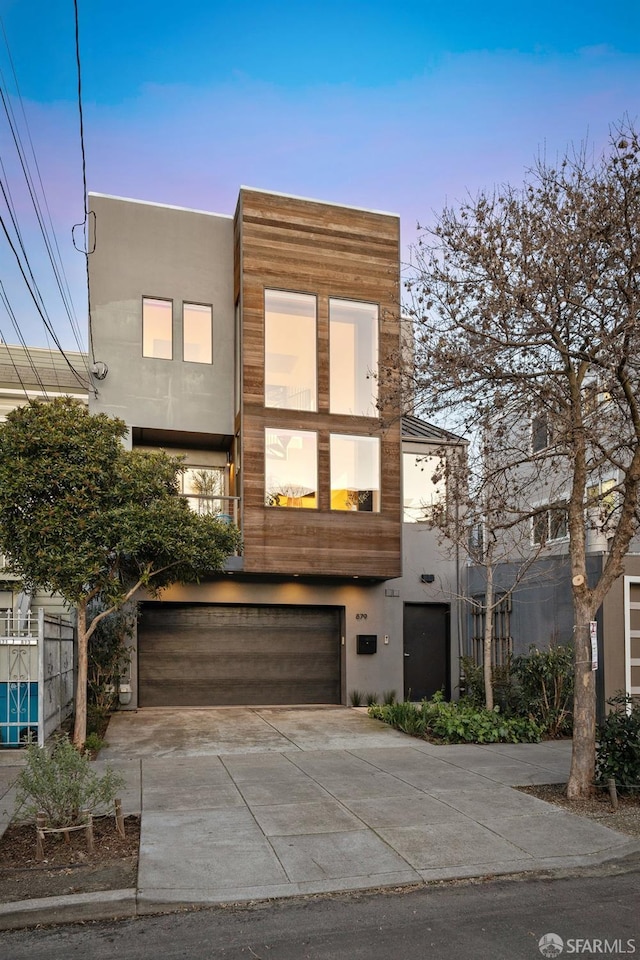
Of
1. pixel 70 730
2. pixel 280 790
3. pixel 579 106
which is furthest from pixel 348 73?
pixel 70 730

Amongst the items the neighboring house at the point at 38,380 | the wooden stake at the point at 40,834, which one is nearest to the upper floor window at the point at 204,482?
the neighboring house at the point at 38,380

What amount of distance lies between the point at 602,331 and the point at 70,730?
32.8 feet

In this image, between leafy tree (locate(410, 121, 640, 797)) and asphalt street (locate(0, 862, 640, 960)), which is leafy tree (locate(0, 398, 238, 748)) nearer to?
leafy tree (locate(410, 121, 640, 797))

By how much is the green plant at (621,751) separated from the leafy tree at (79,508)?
6102 millimetres

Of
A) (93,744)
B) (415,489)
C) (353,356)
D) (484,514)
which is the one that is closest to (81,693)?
(93,744)

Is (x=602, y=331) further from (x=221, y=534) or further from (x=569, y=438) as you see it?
(x=221, y=534)

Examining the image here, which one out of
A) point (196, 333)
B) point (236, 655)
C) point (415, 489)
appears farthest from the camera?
point (415, 489)

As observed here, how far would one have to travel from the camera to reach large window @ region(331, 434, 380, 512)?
16.0 m

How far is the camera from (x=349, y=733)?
525 inches

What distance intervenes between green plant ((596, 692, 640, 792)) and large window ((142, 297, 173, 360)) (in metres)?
11.2

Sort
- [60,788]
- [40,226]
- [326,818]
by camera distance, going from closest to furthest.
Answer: [60,788]
[326,818]
[40,226]

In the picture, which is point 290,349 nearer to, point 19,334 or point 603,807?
point 19,334

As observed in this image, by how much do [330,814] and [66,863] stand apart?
2754 mm

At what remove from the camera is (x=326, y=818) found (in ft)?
26.1
